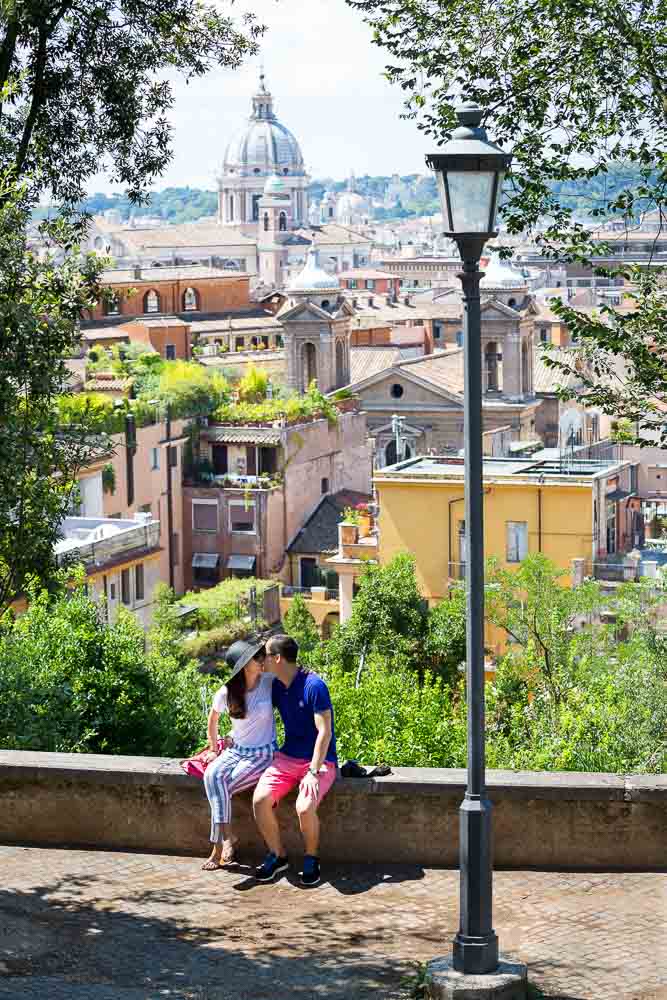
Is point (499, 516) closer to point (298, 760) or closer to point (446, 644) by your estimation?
point (446, 644)

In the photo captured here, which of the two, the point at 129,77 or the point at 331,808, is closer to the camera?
the point at 331,808

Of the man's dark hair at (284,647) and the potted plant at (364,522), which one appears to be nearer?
the man's dark hair at (284,647)

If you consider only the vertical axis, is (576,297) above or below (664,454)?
above

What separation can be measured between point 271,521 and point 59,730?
48202 mm

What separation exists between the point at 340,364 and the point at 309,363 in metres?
1.36

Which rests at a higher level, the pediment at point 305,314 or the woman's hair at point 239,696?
the pediment at point 305,314

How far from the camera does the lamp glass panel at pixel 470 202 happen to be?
634 cm

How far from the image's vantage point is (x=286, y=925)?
707cm

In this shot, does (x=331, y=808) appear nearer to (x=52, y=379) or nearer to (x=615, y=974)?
(x=615, y=974)

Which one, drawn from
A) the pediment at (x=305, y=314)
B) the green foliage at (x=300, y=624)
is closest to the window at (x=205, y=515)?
the green foliage at (x=300, y=624)

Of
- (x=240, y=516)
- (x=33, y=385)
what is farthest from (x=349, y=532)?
(x=33, y=385)

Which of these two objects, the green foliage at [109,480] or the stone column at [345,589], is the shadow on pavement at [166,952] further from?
the green foliage at [109,480]

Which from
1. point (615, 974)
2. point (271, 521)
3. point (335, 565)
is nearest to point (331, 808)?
point (615, 974)

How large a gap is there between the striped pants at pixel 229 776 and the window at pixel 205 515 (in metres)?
51.4
